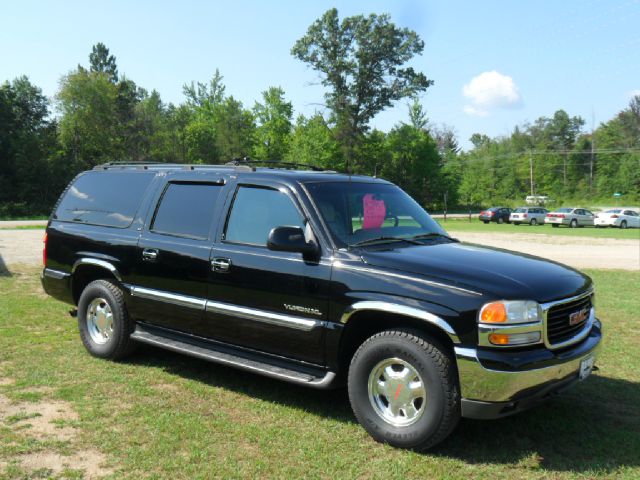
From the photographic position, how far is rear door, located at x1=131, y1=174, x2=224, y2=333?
5.14 meters

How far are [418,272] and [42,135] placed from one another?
6775 centimetres

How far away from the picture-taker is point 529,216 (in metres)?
47.6

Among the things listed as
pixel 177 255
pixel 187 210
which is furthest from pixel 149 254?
pixel 187 210

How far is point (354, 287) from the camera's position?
4184 mm

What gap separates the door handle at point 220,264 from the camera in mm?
4887

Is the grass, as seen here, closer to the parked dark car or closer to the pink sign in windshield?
the pink sign in windshield

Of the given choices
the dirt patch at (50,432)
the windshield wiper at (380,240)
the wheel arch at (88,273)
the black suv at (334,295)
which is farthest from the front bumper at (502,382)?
the wheel arch at (88,273)

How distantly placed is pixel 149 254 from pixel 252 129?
7322 cm

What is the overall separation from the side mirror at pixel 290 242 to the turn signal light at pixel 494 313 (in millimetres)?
1342

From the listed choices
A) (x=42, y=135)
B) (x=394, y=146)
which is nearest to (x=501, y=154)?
(x=394, y=146)

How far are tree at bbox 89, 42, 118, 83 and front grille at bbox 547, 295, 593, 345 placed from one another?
95.1 meters

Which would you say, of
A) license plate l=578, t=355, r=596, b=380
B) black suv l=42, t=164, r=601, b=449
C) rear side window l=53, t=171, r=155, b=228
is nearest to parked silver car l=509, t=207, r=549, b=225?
black suv l=42, t=164, r=601, b=449

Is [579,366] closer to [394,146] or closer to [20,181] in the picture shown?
[20,181]

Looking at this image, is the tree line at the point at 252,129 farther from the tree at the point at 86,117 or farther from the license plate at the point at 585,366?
the license plate at the point at 585,366
